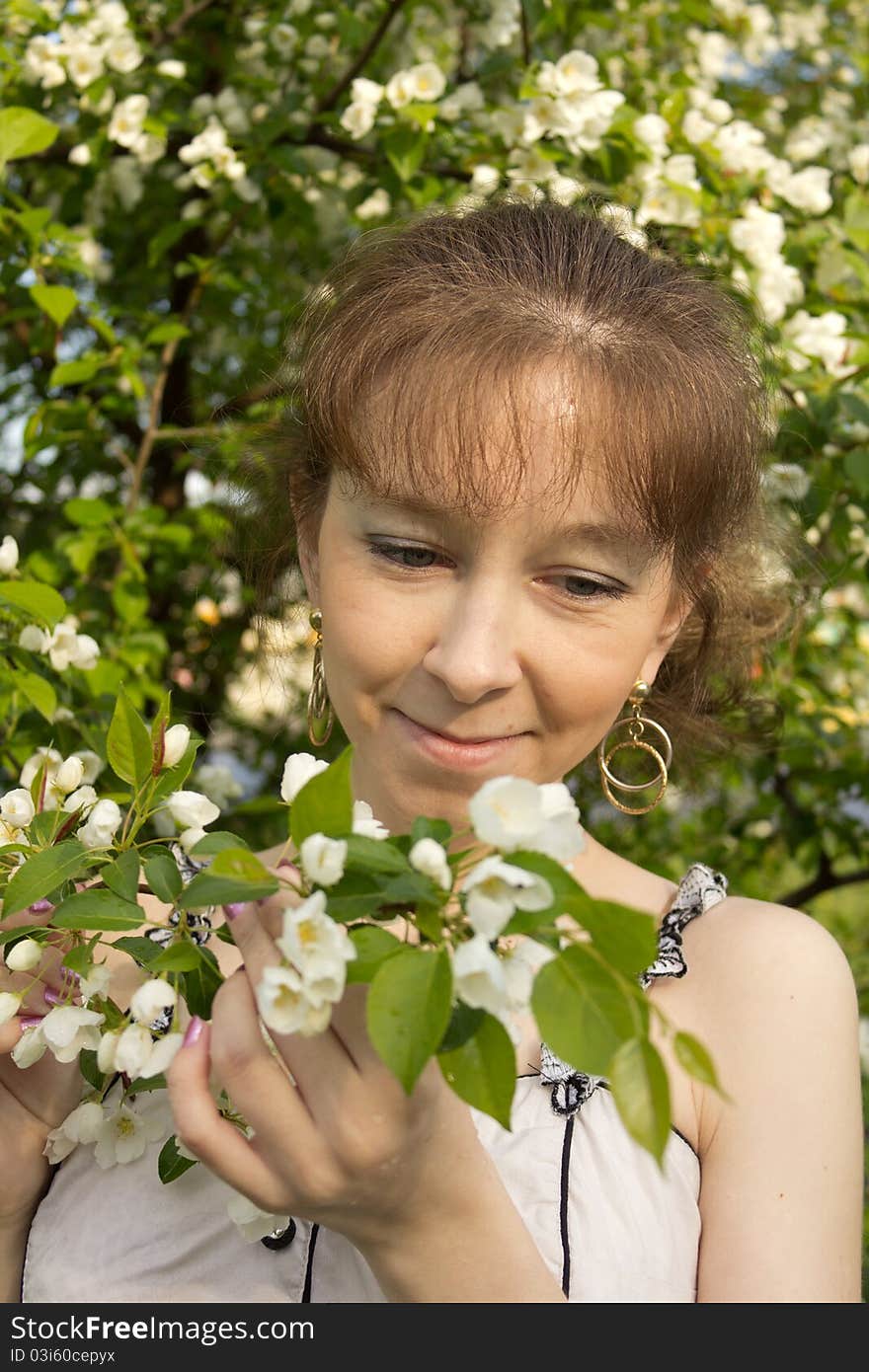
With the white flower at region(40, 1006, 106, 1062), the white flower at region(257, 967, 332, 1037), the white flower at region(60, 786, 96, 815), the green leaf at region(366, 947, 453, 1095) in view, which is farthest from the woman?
the green leaf at region(366, 947, 453, 1095)

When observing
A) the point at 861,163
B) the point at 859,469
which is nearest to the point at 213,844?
the point at 859,469

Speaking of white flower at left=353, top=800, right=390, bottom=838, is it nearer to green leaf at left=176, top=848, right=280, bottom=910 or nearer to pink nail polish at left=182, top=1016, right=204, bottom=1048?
Answer: green leaf at left=176, top=848, right=280, bottom=910

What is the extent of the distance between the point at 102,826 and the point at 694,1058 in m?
0.63

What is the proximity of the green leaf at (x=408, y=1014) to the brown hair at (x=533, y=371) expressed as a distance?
0.66 meters

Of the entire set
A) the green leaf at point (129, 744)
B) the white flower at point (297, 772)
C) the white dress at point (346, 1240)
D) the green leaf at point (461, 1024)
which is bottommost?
the white dress at point (346, 1240)

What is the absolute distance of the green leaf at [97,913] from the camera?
1.09 m

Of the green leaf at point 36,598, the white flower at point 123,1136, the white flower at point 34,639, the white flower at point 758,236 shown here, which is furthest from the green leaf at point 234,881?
the white flower at point 758,236

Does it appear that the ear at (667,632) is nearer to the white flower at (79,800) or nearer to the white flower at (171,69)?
the white flower at (79,800)

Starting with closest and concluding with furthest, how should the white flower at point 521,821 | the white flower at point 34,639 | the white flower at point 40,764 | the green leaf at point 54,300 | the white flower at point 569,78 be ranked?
the white flower at point 521,821 → the white flower at point 40,764 → the white flower at point 34,639 → the green leaf at point 54,300 → the white flower at point 569,78

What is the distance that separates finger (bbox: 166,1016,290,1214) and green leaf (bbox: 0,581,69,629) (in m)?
0.87

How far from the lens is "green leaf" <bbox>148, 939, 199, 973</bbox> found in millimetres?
1065

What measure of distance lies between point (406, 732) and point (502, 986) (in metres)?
0.65
